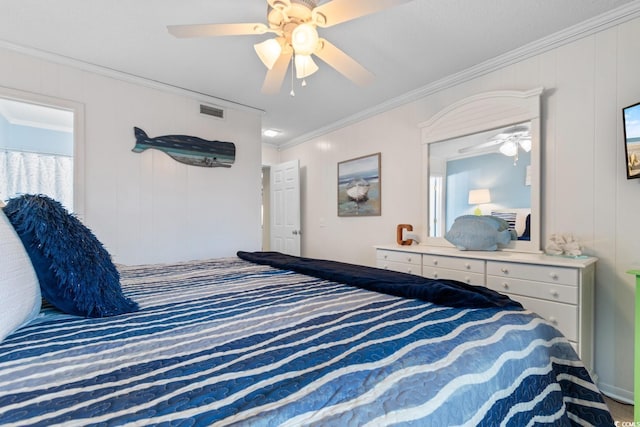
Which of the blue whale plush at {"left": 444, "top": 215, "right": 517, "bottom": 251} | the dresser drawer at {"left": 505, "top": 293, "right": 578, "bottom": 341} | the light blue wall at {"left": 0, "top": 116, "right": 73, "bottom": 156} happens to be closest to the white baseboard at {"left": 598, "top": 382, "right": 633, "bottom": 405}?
the dresser drawer at {"left": 505, "top": 293, "right": 578, "bottom": 341}

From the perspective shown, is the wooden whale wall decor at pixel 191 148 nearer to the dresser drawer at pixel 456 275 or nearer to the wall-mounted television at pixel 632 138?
the dresser drawer at pixel 456 275

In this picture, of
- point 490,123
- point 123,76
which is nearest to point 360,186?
point 490,123

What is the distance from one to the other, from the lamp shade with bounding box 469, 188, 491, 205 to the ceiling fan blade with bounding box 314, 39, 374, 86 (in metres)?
1.44

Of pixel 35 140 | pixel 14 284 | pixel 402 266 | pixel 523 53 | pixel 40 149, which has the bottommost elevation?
pixel 402 266

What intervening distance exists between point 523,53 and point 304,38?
1.94 metres

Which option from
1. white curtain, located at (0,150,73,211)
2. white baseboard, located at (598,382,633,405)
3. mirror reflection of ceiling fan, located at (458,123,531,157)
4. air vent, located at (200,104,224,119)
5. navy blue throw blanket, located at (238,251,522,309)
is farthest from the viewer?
air vent, located at (200,104,224,119)

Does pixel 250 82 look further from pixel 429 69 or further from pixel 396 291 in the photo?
pixel 396 291

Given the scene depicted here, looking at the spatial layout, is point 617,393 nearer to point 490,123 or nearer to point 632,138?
point 632,138

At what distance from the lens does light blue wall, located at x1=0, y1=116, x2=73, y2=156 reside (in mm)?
2967

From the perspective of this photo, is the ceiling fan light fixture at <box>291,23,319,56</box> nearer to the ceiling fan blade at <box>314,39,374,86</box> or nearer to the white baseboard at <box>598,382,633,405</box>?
the ceiling fan blade at <box>314,39,374,86</box>

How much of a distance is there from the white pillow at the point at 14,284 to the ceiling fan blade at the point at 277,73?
1.56 meters

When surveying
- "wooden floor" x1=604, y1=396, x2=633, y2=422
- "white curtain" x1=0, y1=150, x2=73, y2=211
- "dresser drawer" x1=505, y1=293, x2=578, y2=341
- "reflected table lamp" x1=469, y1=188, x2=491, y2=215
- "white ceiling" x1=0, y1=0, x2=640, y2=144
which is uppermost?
"white ceiling" x1=0, y1=0, x2=640, y2=144

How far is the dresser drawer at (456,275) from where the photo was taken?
2229 millimetres

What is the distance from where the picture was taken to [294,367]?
2.18 ft
